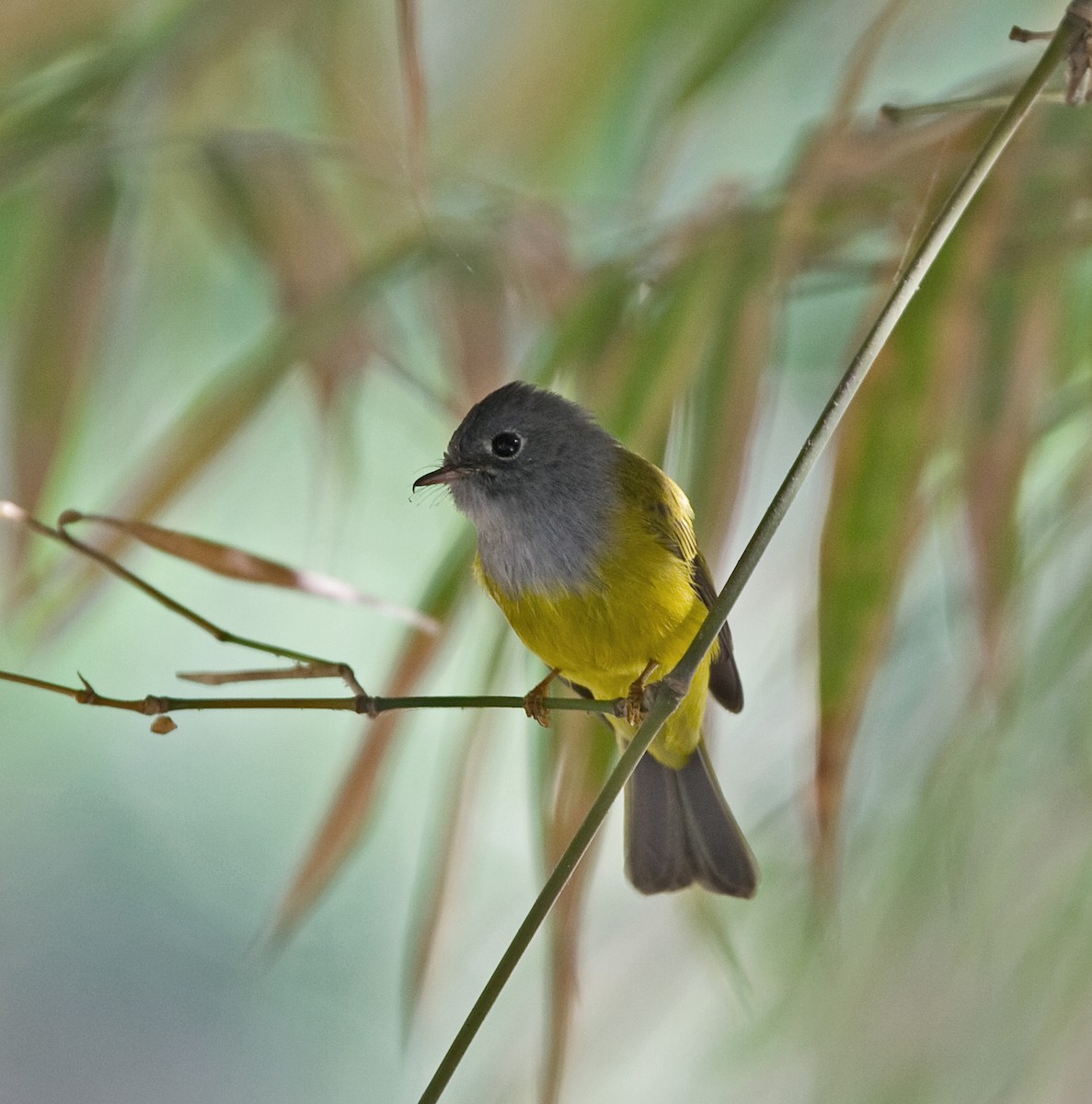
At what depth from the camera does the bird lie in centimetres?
132

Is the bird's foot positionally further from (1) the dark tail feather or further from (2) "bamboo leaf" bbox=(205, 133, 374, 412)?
(2) "bamboo leaf" bbox=(205, 133, 374, 412)

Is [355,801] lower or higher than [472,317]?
lower

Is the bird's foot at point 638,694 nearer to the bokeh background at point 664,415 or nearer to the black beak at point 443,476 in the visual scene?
the bokeh background at point 664,415

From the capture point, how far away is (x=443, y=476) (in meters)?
1.31

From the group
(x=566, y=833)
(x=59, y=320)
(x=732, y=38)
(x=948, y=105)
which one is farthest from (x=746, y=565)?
(x=59, y=320)

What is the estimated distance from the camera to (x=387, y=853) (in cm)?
368

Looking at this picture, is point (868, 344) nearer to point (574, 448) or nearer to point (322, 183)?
point (574, 448)

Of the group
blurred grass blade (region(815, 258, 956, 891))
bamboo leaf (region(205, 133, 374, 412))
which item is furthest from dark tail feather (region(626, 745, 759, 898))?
bamboo leaf (region(205, 133, 374, 412))

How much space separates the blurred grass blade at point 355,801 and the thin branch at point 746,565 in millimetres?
614

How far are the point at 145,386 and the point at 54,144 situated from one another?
1.13 metres

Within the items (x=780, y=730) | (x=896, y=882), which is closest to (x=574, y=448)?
(x=896, y=882)

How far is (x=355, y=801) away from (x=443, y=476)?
32 cm

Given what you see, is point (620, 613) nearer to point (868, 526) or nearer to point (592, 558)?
point (592, 558)

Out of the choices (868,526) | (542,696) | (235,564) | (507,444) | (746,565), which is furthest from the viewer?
(507,444)
